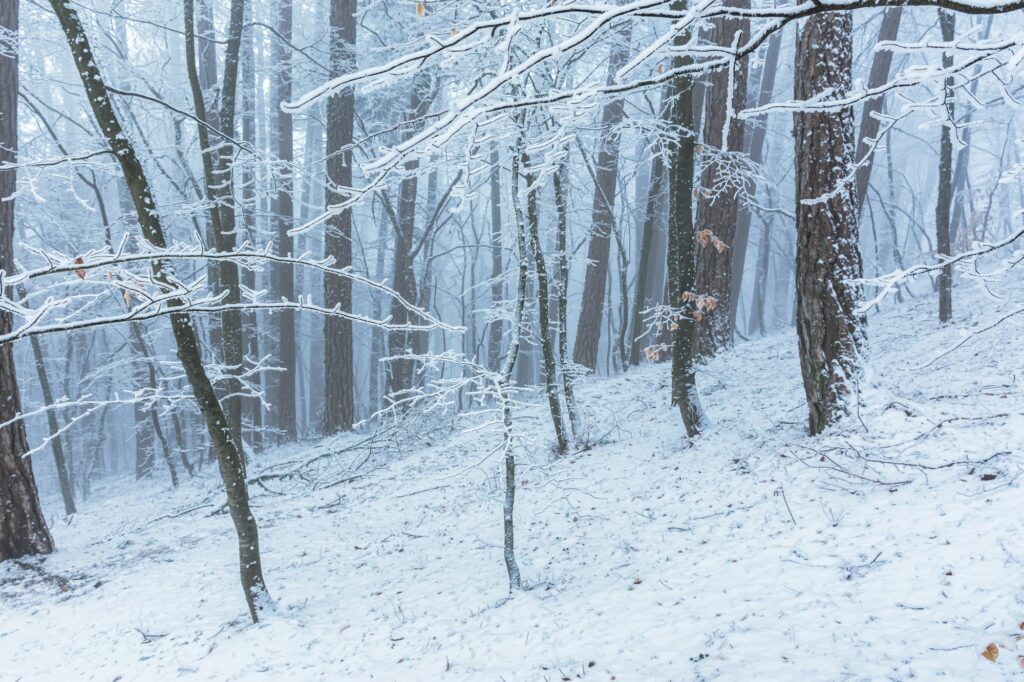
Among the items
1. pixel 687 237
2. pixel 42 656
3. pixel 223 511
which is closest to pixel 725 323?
pixel 687 237

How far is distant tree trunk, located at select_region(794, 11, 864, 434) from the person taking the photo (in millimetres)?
5293

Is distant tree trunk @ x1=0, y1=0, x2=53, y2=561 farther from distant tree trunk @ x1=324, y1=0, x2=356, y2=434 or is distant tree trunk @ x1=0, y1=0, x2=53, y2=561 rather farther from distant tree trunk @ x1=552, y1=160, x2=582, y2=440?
distant tree trunk @ x1=552, y1=160, x2=582, y2=440

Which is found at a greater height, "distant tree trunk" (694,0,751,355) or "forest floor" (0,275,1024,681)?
"distant tree trunk" (694,0,751,355)

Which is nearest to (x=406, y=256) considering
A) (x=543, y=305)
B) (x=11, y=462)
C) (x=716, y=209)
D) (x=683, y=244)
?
(x=543, y=305)

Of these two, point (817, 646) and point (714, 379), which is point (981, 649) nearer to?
point (817, 646)

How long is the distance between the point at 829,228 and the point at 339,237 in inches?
331

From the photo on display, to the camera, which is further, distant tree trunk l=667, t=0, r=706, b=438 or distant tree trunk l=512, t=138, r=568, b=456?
distant tree trunk l=512, t=138, r=568, b=456

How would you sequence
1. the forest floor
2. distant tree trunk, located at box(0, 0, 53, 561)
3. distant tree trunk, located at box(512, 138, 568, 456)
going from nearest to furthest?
the forest floor → distant tree trunk, located at box(0, 0, 53, 561) → distant tree trunk, located at box(512, 138, 568, 456)

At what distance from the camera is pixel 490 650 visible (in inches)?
153

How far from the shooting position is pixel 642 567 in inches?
178

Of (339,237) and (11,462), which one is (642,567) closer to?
(11,462)

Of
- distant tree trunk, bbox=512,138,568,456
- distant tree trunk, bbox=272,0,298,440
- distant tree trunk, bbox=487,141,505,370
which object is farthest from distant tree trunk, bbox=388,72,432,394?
distant tree trunk, bbox=512,138,568,456

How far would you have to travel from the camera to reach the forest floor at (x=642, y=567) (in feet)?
10.5

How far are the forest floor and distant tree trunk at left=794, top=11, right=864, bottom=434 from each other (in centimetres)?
35
